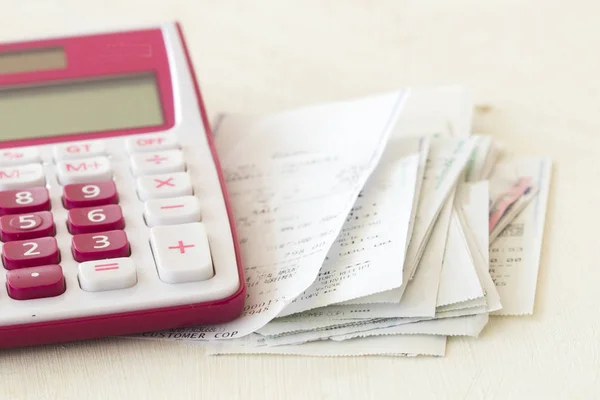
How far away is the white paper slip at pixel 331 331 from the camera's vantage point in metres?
0.39

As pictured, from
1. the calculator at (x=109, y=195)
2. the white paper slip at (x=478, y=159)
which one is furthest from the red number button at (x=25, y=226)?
the white paper slip at (x=478, y=159)

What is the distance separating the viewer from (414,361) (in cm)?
38

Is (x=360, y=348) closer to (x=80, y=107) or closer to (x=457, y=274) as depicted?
(x=457, y=274)

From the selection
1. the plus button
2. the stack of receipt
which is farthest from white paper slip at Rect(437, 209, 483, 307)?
the plus button

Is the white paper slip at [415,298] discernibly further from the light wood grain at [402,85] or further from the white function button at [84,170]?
the white function button at [84,170]

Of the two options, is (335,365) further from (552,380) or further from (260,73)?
(260,73)

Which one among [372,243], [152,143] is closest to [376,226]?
[372,243]

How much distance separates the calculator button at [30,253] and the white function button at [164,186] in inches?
2.1

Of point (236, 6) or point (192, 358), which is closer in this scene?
point (192, 358)

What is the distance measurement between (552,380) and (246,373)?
12cm

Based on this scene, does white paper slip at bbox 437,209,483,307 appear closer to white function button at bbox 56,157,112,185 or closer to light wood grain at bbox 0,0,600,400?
light wood grain at bbox 0,0,600,400

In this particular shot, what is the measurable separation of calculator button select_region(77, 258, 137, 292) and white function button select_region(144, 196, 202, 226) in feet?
0.11

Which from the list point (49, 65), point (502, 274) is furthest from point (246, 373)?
point (49, 65)

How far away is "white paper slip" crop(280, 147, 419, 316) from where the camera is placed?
400mm
